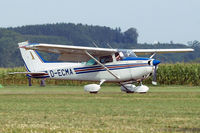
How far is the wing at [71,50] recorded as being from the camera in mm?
24531

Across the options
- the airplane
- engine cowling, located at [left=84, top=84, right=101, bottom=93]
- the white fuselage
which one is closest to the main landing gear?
the airplane

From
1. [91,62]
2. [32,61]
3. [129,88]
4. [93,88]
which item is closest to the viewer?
[93,88]

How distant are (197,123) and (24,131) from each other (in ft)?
11.7

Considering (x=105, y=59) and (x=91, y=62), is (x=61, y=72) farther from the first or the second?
(x=105, y=59)

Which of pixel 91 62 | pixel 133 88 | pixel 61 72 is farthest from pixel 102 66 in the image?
pixel 61 72

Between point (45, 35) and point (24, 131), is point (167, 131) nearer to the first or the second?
point (24, 131)

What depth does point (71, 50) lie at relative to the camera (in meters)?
25.6

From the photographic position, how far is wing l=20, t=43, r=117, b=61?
80.5ft

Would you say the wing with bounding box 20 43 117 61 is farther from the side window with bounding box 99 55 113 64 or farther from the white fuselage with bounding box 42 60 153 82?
the white fuselage with bounding box 42 60 153 82

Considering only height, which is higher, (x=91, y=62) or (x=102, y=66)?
(x=91, y=62)

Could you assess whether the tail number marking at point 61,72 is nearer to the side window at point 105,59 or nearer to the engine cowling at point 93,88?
the side window at point 105,59

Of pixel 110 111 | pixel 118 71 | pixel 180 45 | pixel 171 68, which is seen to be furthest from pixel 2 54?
pixel 110 111

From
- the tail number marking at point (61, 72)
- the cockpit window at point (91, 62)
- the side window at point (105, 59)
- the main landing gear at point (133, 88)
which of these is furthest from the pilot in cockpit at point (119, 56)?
the tail number marking at point (61, 72)

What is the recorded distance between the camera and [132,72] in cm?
2480
